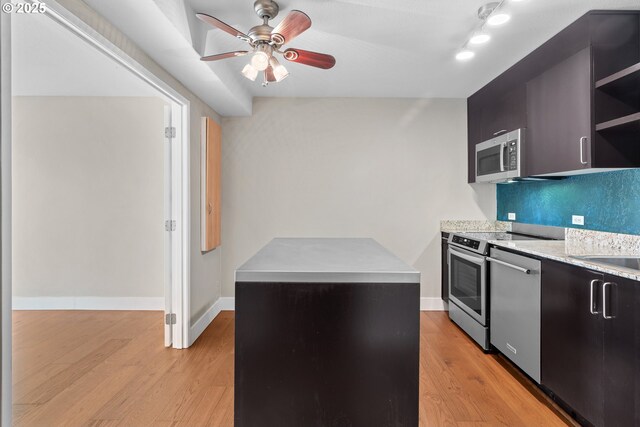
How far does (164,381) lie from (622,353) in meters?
2.72

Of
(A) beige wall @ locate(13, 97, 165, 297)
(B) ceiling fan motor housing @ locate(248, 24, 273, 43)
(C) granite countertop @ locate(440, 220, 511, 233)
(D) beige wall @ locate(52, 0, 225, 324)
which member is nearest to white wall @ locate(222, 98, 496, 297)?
(C) granite countertop @ locate(440, 220, 511, 233)

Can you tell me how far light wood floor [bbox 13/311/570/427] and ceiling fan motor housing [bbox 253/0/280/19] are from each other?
2419mm

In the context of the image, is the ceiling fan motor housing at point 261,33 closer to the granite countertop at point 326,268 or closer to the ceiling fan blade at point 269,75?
the ceiling fan blade at point 269,75

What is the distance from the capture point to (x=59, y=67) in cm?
308

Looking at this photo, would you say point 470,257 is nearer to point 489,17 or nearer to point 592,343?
point 592,343

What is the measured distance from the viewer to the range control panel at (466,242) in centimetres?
303

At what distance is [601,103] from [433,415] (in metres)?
2.19

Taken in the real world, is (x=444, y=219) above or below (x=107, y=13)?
below

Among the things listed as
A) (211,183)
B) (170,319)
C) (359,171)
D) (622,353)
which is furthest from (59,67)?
(622,353)

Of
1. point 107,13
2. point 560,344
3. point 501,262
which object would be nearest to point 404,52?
point 501,262

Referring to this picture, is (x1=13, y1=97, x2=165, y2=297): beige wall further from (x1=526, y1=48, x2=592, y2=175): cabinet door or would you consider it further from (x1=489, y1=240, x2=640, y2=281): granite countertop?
(x1=526, y1=48, x2=592, y2=175): cabinet door

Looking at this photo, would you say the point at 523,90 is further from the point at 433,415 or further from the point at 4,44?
the point at 4,44

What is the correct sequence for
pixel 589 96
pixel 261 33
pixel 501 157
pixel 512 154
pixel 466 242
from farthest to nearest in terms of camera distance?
1. pixel 466 242
2. pixel 501 157
3. pixel 512 154
4. pixel 589 96
5. pixel 261 33

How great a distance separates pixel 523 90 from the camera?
9.29 ft
